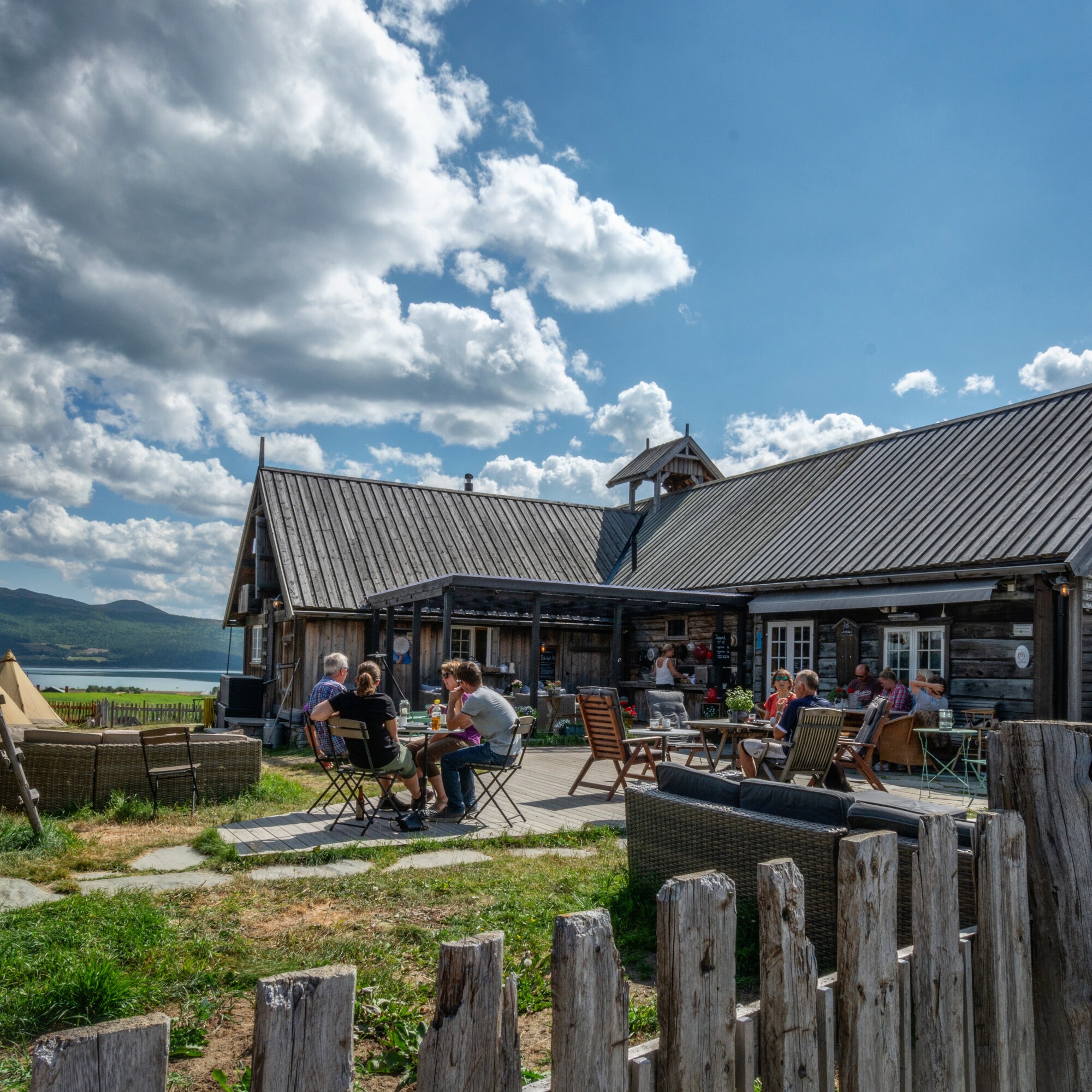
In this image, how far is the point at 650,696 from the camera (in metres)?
13.4

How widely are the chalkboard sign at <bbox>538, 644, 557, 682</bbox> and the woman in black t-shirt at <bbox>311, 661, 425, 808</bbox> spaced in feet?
43.6

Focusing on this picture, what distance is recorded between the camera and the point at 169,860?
6203mm

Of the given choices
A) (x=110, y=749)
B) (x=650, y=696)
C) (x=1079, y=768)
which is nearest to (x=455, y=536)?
(x=650, y=696)

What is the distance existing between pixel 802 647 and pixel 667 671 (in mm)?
3046

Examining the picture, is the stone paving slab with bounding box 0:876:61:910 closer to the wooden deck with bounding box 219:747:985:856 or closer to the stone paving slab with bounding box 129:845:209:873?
the stone paving slab with bounding box 129:845:209:873

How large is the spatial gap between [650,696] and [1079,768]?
11.0 metres

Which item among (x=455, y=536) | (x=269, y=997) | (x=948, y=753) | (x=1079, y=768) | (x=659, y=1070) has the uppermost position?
(x=455, y=536)

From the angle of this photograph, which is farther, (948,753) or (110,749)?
(948,753)

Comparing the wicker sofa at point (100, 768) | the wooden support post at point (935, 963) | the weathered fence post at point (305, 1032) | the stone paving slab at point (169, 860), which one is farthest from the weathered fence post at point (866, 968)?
the wicker sofa at point (100, 768)

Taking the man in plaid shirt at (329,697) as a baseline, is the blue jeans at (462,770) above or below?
below

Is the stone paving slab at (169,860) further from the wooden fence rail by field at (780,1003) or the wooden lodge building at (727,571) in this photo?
the wooden lodge building at (727,571)

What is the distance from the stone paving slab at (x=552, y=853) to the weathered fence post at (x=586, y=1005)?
494 cm

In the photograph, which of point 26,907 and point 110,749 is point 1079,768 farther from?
point 110,749

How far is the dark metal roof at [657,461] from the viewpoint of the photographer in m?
25.3
